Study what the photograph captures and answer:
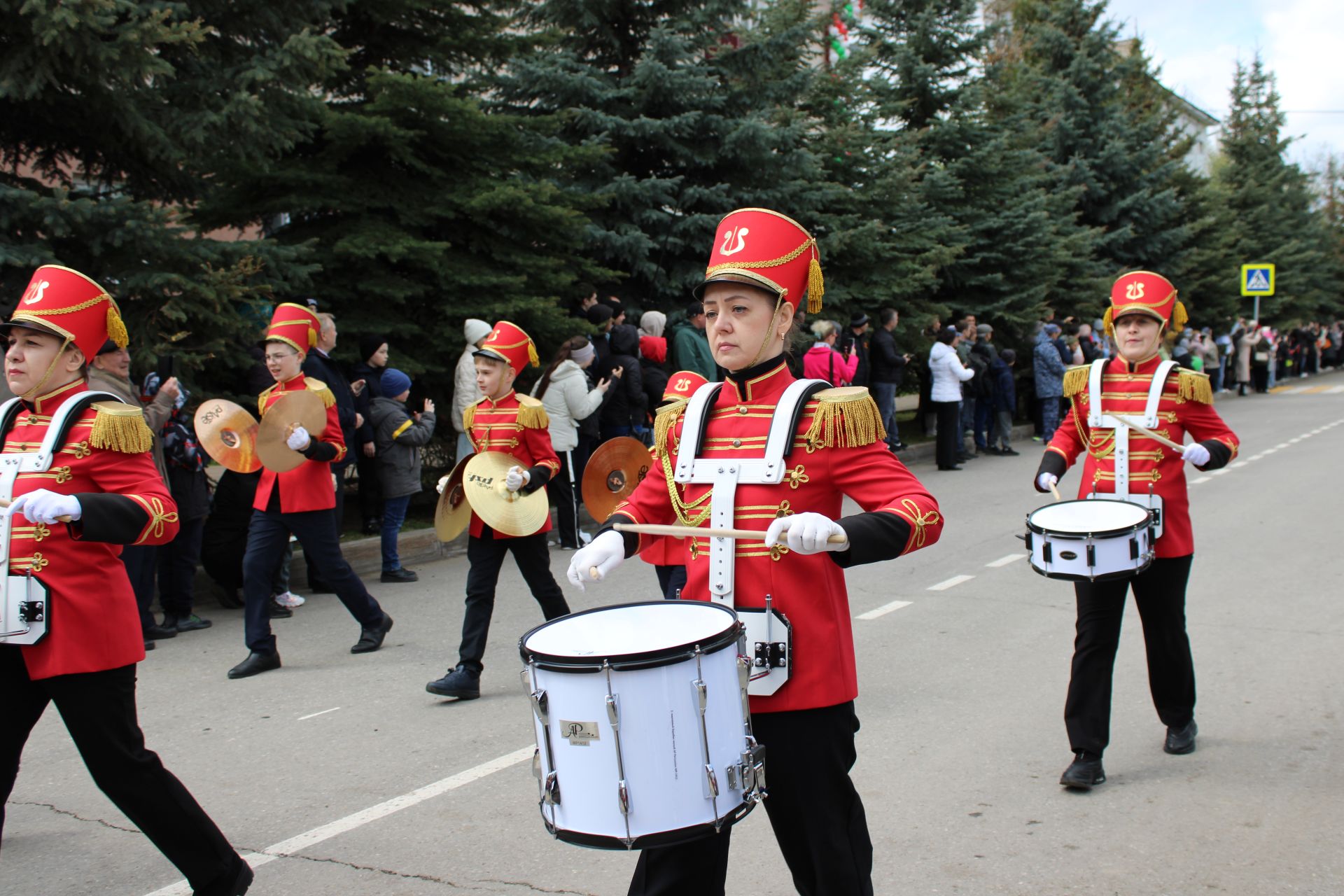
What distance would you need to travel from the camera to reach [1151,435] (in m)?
5.17

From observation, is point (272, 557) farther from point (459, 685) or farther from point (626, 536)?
point (626, 536)

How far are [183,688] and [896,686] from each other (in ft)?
13.0

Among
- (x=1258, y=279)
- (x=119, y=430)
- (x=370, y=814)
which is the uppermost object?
(x=1258, y=279)

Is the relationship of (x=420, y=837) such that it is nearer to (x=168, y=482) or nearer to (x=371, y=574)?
(x=168, y=482)

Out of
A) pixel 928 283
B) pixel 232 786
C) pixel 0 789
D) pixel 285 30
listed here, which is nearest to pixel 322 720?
pixel 232 786

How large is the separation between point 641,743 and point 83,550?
2322 millimetres

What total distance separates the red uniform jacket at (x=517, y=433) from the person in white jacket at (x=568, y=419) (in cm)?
440

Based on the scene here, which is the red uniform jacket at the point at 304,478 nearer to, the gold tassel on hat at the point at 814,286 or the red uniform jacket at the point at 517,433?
the red uniform jacket at the point at 517,433

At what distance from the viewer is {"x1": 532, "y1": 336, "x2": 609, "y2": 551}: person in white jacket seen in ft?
37.7

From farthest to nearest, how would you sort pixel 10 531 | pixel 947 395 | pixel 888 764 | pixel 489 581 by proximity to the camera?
pixel 947 395
pixel 489 581
pixel 888 764
pixel 10 531

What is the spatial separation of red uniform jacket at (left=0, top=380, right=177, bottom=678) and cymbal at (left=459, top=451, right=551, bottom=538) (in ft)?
8.46

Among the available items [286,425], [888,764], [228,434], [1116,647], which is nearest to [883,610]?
[888,764]

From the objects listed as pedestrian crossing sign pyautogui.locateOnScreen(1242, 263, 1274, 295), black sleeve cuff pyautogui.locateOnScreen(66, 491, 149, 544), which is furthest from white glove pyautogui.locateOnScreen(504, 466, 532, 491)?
pedestrian crossing sign pyautogui.locateOnScreen(1242, 263, 1274, 295)

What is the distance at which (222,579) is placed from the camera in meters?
9.21
